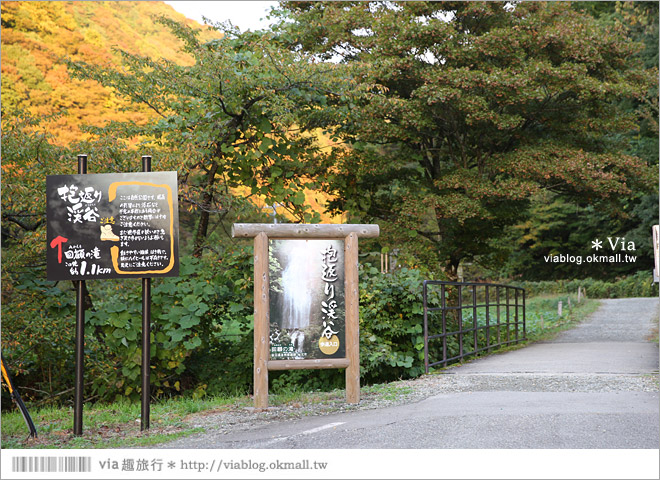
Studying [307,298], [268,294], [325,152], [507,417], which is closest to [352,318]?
[307,298]

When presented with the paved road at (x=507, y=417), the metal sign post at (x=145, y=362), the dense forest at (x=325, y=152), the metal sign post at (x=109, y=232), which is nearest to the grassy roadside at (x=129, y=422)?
the metal sign post at (x=145, y=362)

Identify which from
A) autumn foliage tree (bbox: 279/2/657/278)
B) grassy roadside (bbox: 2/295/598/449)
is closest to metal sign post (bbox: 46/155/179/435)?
grassy roadside (bbox: 2/295/598/449)

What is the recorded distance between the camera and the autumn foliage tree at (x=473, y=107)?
1098 cm

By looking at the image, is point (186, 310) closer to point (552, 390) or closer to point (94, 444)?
point (94, 444)

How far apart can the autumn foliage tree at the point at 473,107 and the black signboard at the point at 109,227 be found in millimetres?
5377

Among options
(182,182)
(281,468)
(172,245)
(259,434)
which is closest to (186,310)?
(182,182)

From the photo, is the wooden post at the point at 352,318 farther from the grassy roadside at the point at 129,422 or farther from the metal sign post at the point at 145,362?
the metal sign post at the point at 145,362

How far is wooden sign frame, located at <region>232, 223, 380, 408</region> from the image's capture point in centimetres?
599

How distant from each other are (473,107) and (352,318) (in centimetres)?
595

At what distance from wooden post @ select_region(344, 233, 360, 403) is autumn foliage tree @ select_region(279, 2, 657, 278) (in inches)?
181

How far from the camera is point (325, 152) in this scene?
39.2 ft

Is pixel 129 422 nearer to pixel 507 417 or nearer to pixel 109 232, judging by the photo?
pixel 109 232

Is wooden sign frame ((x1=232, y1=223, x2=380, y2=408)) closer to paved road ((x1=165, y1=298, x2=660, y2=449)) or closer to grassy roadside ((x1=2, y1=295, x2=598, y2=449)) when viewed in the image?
grassy roadside ((x1=2, y1=295, x2=598, y2=449))

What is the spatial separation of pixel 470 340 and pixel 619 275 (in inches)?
1041
